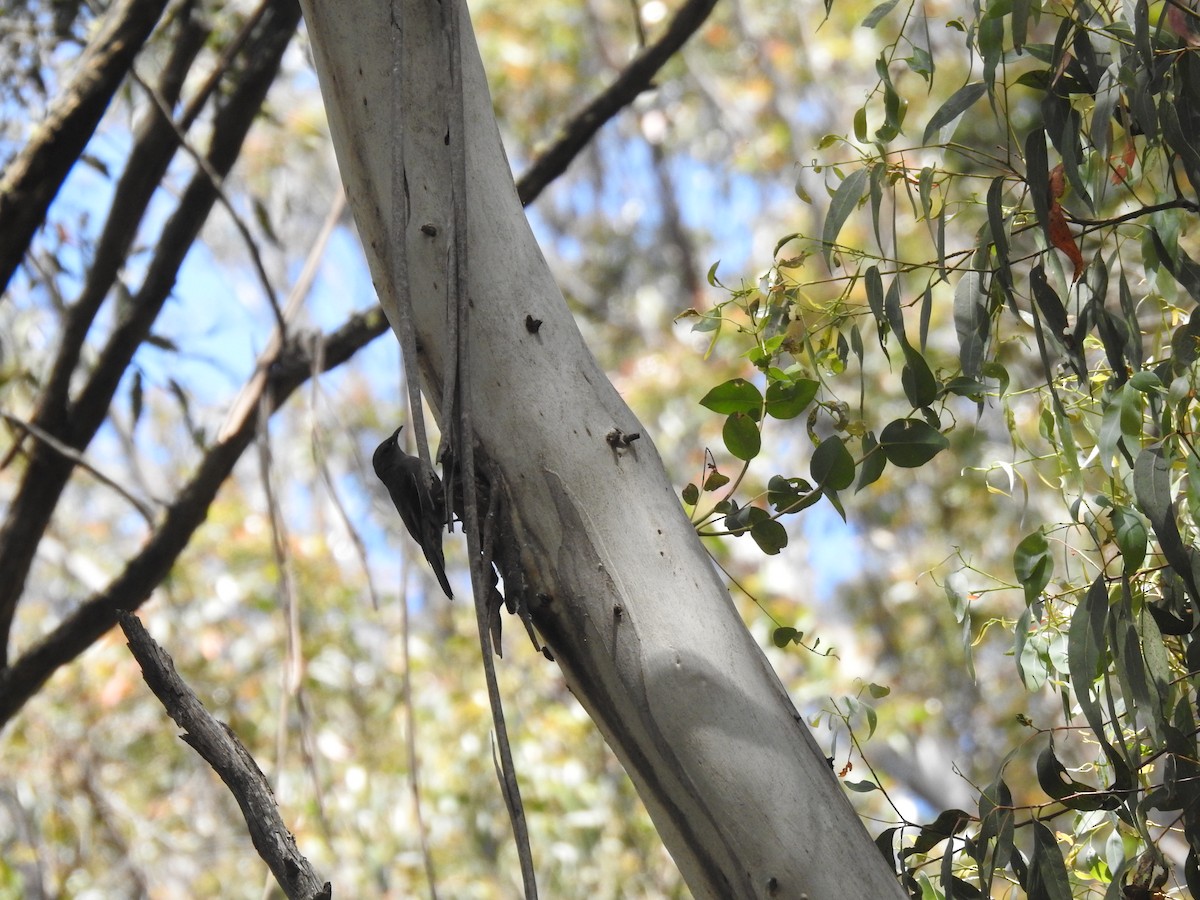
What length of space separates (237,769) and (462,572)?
16.4 feet

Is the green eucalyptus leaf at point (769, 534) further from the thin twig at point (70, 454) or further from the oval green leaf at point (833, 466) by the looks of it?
the thin twig at point (70, 454)

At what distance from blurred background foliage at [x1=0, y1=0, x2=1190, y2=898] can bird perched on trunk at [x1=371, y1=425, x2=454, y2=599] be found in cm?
65

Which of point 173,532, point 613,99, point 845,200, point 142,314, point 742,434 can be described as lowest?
point 742,434

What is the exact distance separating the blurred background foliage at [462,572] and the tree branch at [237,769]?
27.2 inches

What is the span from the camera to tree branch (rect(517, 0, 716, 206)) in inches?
70.9

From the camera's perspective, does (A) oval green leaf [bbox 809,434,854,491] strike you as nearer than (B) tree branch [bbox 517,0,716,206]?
Yes

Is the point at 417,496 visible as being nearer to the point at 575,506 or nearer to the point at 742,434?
the point at 575,506

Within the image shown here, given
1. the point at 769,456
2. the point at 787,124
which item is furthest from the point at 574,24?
the point at 769,456

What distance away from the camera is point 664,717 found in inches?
27.7

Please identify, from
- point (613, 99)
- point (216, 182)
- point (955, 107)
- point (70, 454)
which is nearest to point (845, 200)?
point (955, 107)

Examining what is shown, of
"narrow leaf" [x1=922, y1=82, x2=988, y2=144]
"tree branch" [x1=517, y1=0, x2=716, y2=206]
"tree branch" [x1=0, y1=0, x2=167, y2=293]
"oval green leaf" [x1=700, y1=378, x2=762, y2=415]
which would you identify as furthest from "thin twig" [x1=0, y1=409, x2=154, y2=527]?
"narrow leaf" [x1=922, y1=82, x2=988, y2=144]

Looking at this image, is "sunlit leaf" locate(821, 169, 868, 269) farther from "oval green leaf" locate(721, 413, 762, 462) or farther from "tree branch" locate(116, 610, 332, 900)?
"tree branch" locate(116, 610, 332, 900)

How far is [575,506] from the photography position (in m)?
0.74

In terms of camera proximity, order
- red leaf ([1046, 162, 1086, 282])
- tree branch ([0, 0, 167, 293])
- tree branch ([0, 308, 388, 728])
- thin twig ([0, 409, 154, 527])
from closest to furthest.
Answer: red leaf ([1046, 162, 1086, 282])
tree branch ([0, 0, 167, 293])
thin twig ([0, 409, 154, 527])
tree branch ([0, 308, 388, 728])
